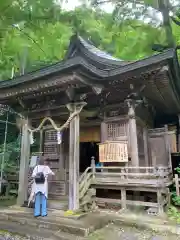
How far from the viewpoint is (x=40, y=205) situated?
22.4ft

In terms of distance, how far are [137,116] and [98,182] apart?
327cm

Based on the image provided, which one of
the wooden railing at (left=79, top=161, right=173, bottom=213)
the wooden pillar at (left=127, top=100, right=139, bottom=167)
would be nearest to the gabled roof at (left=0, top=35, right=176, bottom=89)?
the wooden pillar at (left=127, top=100, right=139, bottom=167)

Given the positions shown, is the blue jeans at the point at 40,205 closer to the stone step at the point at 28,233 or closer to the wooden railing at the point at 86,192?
the stone step at the point at 28,233

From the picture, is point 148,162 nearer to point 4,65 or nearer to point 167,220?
point 167,220

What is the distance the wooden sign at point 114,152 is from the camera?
823cm

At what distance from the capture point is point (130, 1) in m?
13.2

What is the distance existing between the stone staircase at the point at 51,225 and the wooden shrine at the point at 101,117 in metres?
0.78

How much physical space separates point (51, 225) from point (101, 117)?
15.4 feet

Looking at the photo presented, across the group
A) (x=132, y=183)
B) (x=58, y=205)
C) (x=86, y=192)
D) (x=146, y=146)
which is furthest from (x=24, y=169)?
(x=146, y=146)

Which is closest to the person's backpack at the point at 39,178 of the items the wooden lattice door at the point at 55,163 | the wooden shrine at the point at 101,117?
the wooden shrine at the point at 101,117

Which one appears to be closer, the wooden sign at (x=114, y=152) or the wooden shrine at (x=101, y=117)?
the wooden shrine at (x=101, y=117)

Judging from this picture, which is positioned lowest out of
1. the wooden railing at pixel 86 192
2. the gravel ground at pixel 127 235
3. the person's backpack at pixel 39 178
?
the gravel ground at pixel 127 235

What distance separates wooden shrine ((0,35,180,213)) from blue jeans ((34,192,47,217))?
32.0 inches

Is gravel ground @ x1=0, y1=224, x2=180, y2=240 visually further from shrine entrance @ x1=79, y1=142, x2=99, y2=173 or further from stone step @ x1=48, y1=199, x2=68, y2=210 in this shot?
shrine entrance @ x1=79, y1=142, x2=99, y2=173
